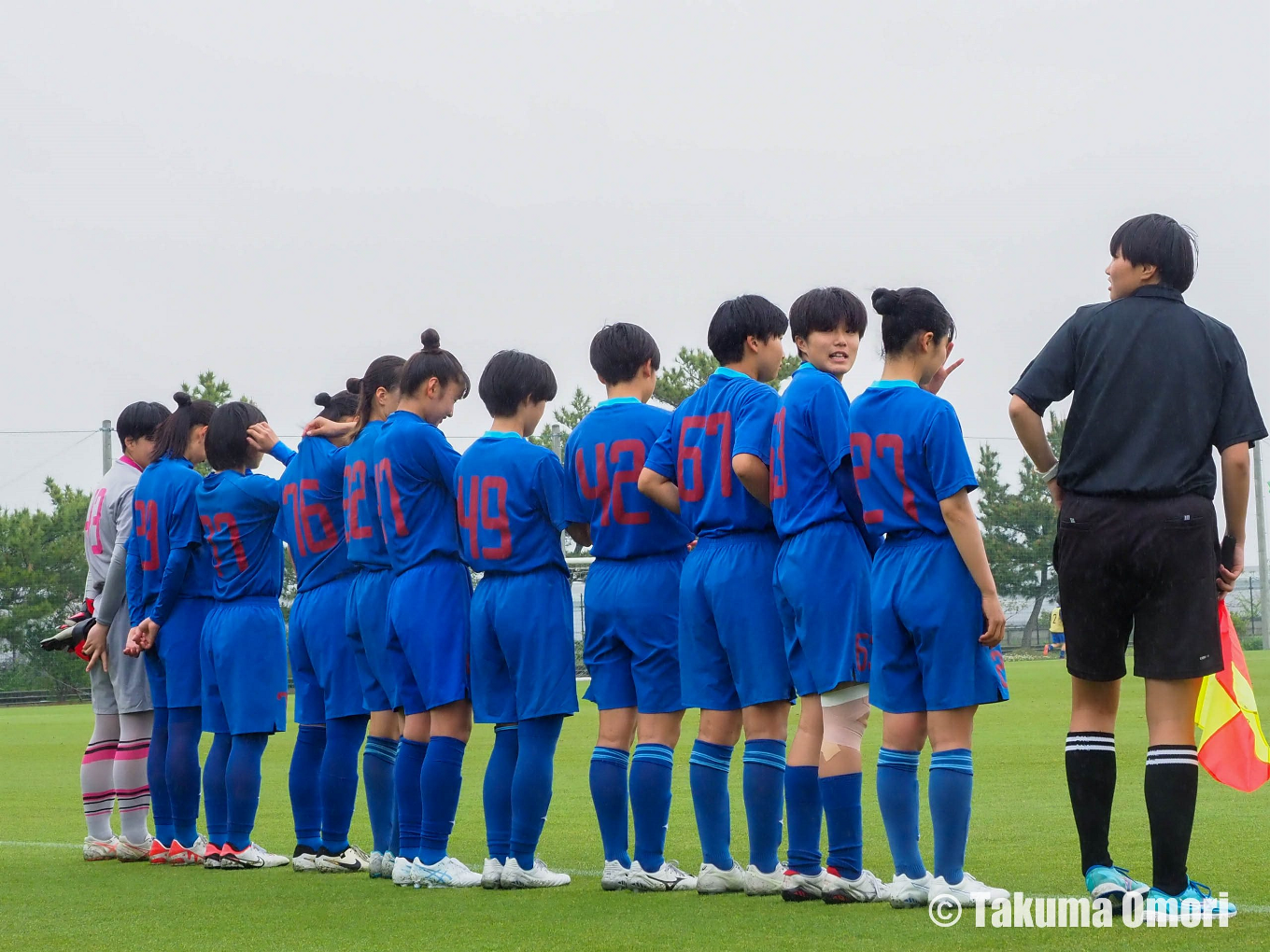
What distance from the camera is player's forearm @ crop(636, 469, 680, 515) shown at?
5652mm

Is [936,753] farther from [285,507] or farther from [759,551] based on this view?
[285,507]

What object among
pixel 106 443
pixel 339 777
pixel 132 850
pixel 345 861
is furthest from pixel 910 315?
pixel 106 443

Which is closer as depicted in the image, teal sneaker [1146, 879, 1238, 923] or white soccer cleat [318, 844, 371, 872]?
teal sneaker [1146, 879, 1238, 923]

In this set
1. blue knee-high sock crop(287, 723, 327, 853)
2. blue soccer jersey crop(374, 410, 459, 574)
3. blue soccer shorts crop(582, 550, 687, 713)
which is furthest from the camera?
blue knee-high sock crop(287, 723, 327, 853)

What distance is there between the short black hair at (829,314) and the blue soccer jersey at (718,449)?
278mm

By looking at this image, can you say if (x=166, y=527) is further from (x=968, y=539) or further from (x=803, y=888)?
(x=968, y=539)

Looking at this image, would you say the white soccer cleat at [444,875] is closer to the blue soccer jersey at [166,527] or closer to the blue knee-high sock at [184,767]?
the blue knee-high sock at [184,767]

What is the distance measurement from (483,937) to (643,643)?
145 centimetres

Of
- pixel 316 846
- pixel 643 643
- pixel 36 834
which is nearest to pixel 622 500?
pixel 643 643

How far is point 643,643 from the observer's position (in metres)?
5.77

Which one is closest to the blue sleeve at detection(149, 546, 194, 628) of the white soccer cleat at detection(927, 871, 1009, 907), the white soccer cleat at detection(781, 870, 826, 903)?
the white soccer cleat at detection(781, 870, 826, 903)

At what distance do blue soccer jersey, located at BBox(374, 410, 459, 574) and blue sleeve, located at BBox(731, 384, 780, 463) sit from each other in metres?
1.35

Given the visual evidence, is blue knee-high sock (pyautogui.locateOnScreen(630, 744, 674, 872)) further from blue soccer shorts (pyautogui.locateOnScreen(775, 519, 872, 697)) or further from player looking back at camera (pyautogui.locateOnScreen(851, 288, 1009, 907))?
player looking back at camera (pyautogui.locateOnScreen(851, 288, 1009, 907))

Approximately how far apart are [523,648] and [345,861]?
1528 mm
